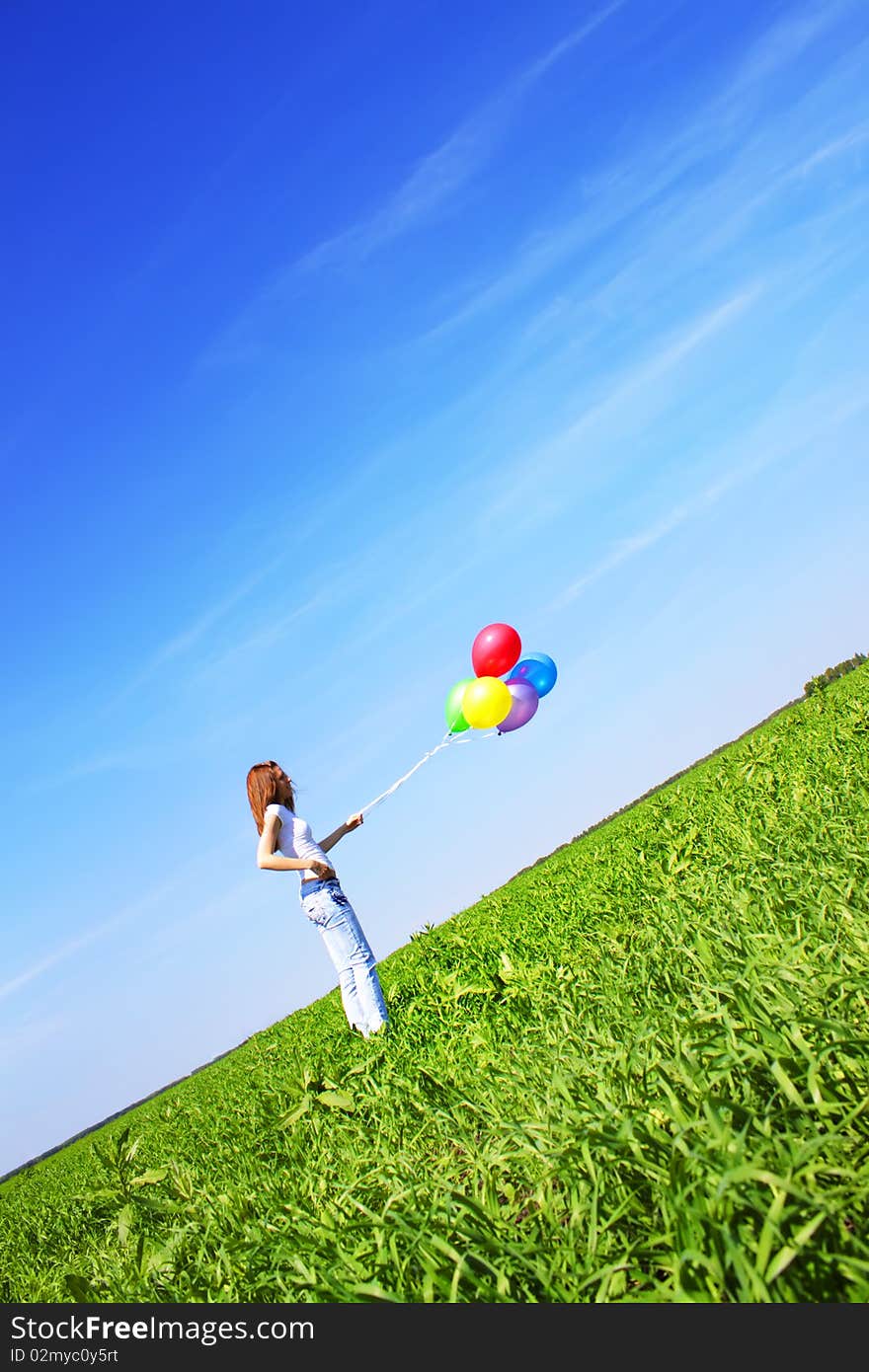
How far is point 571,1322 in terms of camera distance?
1.34 m

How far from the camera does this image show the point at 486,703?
8531mm

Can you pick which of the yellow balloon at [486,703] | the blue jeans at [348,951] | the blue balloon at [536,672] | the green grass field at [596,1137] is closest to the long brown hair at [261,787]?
the blue jeans at [348,951]

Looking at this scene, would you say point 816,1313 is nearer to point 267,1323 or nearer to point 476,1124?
point 267,1323

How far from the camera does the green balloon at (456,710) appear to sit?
8.99 m

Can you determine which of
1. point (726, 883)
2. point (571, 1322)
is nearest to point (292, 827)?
point (726, 883)

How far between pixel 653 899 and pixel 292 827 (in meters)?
2.91

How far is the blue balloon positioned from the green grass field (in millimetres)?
4536

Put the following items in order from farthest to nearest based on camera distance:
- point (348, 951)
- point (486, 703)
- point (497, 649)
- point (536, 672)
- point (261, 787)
Answer: 1. point (536, 672)
2. point (497, 649)
3. point (486, 703)
4. point (261, 787)
5. point (348, 951)

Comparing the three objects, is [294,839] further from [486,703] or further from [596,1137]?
[596,1137]

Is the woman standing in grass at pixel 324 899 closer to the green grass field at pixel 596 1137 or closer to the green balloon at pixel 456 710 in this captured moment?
the green grass field at pixel 596 1137

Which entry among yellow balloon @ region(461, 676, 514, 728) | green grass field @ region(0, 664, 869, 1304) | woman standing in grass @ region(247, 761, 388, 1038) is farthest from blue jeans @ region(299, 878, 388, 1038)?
yellow balloon @ region(461, 676, 514, 728)

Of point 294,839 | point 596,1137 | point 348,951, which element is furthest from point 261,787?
point 596,1137

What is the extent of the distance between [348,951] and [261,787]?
145cm

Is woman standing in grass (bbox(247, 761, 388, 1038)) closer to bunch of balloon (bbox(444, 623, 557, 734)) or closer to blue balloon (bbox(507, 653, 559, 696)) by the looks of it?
bunch of balloon (bbox(444, 623, 557, 734))
